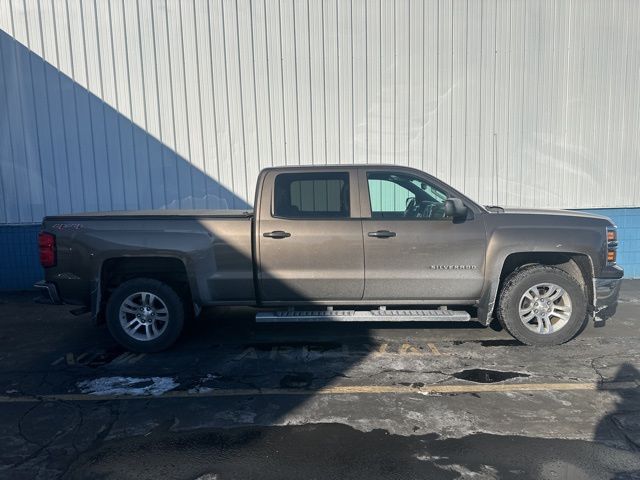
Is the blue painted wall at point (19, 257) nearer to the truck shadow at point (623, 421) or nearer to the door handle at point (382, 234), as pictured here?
the door handle at point (382, 234)

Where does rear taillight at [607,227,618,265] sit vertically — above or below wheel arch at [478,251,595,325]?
above

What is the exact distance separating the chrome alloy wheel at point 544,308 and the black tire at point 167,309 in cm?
375

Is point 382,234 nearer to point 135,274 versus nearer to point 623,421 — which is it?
point 623,421

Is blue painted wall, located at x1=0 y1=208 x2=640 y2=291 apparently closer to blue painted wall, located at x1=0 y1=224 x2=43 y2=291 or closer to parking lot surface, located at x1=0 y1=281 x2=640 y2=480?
blue painted wall, located at x1=0 y1=224 x2=43 y2=291

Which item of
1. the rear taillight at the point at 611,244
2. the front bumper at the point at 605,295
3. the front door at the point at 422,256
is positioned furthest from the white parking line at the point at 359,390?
the rear taillight at the point at 611,244

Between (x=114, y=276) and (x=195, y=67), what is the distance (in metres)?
4.91

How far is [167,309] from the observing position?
5168 millimetres

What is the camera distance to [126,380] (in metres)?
4.46

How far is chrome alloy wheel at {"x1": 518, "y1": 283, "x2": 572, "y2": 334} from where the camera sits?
16.8 feet

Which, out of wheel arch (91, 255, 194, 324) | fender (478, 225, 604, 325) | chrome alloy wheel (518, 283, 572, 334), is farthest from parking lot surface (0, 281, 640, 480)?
fender (478, 225, 604, 325)

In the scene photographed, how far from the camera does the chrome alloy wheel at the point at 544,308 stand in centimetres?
511

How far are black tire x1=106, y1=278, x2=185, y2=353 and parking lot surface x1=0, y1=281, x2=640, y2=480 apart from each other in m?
0.14

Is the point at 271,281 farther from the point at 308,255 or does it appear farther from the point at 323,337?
the point at 323,337

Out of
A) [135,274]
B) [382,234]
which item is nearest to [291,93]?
[382,234]
